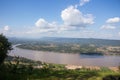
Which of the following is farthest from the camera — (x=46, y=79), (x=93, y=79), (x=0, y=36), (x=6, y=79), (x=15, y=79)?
(x=0, y=36)

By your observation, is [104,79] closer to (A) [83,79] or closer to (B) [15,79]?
(A) [83,79]

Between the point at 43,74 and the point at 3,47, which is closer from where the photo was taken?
the point at 3,47

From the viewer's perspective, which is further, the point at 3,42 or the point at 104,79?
the point at 3,42

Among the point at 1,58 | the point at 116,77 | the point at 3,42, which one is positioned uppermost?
the point at 3,42

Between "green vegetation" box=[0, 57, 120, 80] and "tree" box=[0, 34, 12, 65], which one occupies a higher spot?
"tree" box=[0, 34, 12, 65]

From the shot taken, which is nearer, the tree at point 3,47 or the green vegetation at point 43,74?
the green vegetation at point 43,74

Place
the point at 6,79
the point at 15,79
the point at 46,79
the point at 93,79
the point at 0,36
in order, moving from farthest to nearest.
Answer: the point at 0,36 < the point at 93,79 < the point at 46,79 < the point at 15,79 < the point at 6,79

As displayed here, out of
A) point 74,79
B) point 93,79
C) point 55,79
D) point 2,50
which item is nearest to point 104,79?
point 93,79

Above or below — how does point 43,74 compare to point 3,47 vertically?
below

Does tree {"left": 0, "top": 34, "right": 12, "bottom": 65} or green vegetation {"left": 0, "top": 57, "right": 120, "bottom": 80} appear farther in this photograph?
tree {"left": 0, "top": 34, "right": 12, "bottom": 65}

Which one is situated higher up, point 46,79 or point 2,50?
point 2,50

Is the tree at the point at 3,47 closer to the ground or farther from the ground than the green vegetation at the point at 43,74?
farther from the ground
